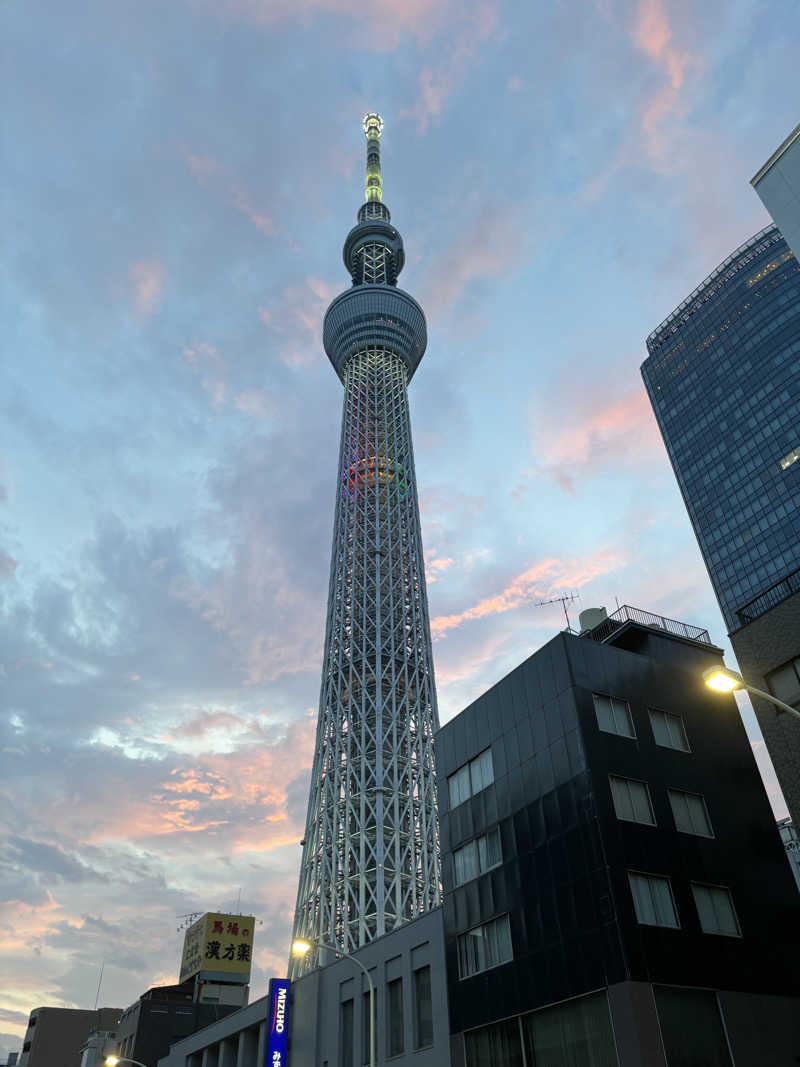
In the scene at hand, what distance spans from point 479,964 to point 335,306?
112 meters

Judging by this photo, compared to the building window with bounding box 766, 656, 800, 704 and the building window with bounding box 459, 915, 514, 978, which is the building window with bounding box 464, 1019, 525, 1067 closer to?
the building window with bounding box 459, 915, 514, 978

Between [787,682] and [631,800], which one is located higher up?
[787,682]

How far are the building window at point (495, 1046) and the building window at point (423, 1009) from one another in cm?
333

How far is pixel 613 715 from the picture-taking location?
117ft

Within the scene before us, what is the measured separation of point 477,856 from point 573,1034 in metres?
9.19

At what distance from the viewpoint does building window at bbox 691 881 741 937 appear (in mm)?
31812

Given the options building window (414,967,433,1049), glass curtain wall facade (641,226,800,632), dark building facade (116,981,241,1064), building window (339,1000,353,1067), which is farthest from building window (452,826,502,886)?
glass curtain wall facade (641,226,800,632)

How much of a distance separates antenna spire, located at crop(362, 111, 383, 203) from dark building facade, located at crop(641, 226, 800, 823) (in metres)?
83.4

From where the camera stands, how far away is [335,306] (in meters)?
133

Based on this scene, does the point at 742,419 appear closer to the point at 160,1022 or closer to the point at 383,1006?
the point at 160,1022

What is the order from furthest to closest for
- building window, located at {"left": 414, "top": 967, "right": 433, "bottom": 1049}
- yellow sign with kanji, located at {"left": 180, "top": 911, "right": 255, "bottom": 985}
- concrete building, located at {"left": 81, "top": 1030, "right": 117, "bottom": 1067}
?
concrete building, located at {"left": 81, "top": 1030, "right": 117, "bottom": 1067}, yellow sign with kanji, located at {"left": 180, "top": 911, "right": 255, "bottom": 985}, building window, located at {"left": 414, "top": 967, "right": 433, "bottom": 1049}

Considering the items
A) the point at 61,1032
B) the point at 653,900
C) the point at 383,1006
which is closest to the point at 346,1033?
the point at 383,1006

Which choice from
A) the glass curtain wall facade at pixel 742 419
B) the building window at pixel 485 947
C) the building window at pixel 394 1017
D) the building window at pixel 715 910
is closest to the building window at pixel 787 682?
the building window at pixel 715 910

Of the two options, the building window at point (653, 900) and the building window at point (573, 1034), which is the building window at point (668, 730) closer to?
the building window at point (653, 900)
